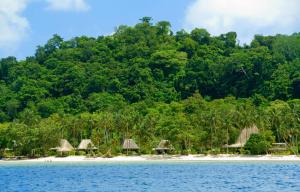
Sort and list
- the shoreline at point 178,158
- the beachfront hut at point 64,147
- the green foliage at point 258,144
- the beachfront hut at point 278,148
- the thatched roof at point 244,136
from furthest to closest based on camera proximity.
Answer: the beachfront hut at point 64,147, the thatched roof at point 244,136, the beachfront hut at point 278,148, the green foliage at point 258,144, the shoreline at point 178,158

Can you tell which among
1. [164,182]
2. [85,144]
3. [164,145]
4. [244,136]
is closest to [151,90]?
[85,144]

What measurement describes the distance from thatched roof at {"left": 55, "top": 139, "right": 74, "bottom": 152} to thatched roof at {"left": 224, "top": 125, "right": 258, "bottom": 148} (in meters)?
21.0

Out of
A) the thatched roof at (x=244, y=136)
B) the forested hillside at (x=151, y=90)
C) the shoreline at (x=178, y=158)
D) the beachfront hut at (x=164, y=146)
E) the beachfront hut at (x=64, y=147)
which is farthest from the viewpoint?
the beachfront hut at (x=64, y=147)

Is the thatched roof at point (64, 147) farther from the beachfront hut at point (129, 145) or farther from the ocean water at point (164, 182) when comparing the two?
the ocean water at point (164, 182)

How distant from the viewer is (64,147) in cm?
7794

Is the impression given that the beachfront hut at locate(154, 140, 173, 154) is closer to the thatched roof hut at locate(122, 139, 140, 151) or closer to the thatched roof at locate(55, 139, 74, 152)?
the thatched roof hut at locate(122, 139, 140, 151)

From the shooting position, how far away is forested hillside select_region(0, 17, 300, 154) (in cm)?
7412

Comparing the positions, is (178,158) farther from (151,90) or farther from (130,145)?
(151,90)

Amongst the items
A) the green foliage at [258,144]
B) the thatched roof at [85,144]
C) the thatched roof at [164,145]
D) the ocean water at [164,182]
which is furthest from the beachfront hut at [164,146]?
the ocean water at [164,182]

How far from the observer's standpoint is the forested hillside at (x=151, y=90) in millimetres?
74125

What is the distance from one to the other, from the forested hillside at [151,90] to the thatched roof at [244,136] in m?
0.88

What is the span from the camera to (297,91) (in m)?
97.2

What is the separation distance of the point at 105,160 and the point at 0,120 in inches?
1455

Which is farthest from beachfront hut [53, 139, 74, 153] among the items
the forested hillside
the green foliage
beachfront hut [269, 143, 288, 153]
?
beachfront hut [269, 143, 288, 153]
